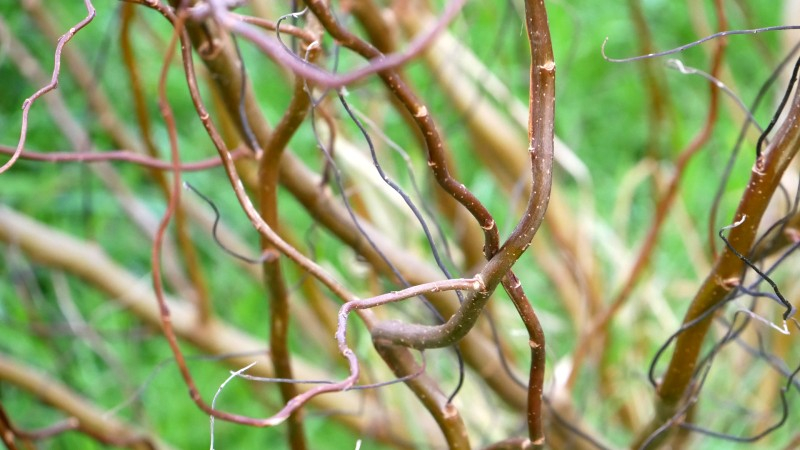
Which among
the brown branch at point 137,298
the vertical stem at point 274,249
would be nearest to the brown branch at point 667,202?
the brown branch at point 137,298

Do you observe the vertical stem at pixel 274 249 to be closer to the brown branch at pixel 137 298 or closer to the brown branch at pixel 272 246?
the brown branch at pixel 272 246

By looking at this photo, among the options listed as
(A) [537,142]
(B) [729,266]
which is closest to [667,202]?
(B) [729,266]

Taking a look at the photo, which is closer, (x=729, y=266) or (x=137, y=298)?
(x=729, y=266)

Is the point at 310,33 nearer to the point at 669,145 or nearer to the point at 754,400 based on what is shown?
the point at 754,400

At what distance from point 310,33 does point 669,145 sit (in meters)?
1.25

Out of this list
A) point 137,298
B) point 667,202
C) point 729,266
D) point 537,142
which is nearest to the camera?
point 537,142

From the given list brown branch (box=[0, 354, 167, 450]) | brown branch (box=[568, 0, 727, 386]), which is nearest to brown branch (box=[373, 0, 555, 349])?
brown branch (box=[568, 0, 727, 386])

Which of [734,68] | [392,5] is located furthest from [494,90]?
[734,68]

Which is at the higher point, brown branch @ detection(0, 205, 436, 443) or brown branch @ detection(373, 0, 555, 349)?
brown branch @ detection(373, 0, 555, 349)

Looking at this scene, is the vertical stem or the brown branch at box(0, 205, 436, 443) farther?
the brown branch at box(0, 205, 436, 443)

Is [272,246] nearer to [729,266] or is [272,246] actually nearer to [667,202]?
[729,266]

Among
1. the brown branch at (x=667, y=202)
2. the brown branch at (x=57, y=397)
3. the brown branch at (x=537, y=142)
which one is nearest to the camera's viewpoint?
the brown branch at (x=537, y=142)

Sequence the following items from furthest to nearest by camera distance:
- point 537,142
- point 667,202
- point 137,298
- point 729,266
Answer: point 137,298, point 667,202, point 729,266, point 537,142

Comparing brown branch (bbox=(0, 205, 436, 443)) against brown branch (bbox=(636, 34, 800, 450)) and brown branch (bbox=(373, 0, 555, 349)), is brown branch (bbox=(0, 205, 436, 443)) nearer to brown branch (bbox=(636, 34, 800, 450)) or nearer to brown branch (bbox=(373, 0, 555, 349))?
brown branch (bbox=(636, 34, 800, 450))
